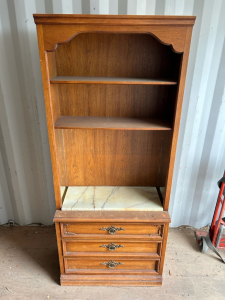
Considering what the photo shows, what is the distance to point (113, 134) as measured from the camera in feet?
5.81

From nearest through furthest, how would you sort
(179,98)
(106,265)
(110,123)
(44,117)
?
(179,98), (110,123), (106,265), (44,117)

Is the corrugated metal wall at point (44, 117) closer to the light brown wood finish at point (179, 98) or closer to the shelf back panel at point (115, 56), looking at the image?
the shelf back panel at point (115, 56)

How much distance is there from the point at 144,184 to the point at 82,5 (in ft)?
4.89

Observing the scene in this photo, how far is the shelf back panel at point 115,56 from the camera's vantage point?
5.06ft

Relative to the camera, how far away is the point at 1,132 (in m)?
1.97

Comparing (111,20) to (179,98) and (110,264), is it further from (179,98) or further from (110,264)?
(110,264)

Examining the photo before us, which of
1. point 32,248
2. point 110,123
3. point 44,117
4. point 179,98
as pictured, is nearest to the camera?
point 179,98

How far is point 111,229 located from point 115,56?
4.16 ft

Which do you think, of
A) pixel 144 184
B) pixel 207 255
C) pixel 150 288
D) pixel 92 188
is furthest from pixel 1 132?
pixel 207 255

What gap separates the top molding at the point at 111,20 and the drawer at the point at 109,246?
148 centimetres

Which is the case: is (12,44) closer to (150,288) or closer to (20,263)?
(20,263)

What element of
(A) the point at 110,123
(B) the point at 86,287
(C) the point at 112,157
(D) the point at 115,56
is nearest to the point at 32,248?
(B) the point at 86,287

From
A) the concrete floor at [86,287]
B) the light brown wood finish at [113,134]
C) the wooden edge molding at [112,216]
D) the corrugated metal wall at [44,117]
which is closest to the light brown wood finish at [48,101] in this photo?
the light brown wood finish at [113,134]

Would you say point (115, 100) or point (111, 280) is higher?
point (115, 100)
